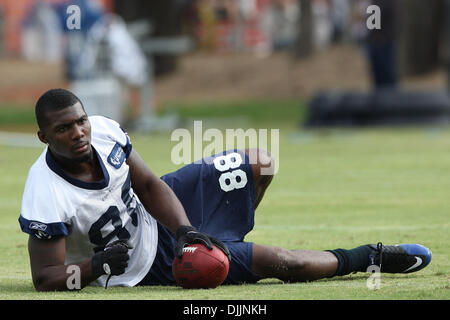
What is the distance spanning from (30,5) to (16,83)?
8543 mm

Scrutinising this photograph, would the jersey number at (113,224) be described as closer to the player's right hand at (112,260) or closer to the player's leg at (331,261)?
the player's right hand at (112,260)

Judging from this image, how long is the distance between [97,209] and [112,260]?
0.39 meters

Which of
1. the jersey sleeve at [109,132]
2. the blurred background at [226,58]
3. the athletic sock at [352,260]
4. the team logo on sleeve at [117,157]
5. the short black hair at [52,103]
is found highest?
the short black hair at [52,103]

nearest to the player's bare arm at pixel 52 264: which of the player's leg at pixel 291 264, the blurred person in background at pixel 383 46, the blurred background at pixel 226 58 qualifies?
the player's leg at pixel 291 264

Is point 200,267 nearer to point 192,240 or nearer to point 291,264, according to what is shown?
point 192,240

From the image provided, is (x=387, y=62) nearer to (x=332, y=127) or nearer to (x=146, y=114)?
(x=332, y=127)

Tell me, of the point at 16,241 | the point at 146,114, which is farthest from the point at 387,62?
the point at 16,241

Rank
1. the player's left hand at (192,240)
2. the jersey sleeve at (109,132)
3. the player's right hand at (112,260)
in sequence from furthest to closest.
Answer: the jersey sleeve at (109,132) → the player's left hand at (192,240) → the player's right hand at (112,260)

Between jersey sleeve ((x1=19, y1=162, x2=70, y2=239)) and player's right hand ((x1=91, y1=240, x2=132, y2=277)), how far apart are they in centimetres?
24

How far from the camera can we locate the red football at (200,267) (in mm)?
5715

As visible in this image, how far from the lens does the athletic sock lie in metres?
6.10

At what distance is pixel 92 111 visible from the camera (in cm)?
1875

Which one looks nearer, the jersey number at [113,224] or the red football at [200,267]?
the red football at [200,267]

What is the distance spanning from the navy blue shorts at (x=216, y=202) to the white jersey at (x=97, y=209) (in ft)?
0.31
